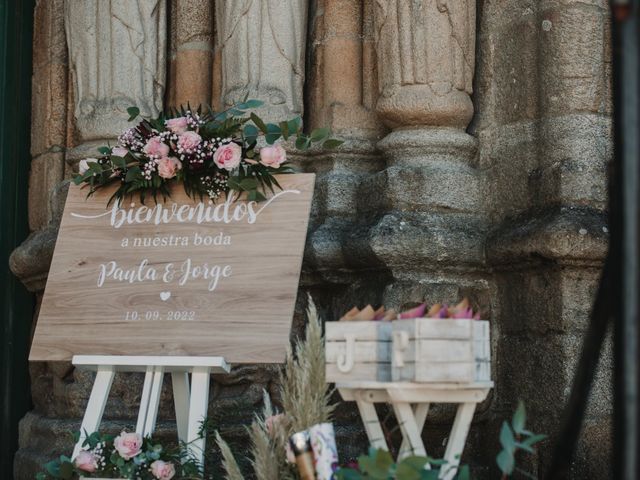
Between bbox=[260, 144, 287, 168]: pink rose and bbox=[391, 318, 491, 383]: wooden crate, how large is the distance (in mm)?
904

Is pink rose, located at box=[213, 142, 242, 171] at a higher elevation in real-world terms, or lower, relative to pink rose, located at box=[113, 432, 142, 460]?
higher

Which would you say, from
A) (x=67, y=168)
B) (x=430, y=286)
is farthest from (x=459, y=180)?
(x=67, y=168)

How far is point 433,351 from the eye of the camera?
261cm

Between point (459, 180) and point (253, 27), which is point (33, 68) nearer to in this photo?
point (253, 27)

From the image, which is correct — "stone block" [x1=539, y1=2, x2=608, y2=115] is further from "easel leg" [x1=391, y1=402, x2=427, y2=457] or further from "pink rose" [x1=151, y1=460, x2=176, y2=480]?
"pink rose" [x1=151, y1=460, x2=176, y2=480]

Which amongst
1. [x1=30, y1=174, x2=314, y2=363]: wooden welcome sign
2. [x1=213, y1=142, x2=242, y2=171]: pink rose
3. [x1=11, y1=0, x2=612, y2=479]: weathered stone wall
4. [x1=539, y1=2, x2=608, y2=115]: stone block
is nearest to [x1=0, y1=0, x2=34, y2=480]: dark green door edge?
[x1=11, y1=0, x2=612, y2=479]: weathered stone wall

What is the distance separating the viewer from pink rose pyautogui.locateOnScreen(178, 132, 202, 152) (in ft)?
11.3

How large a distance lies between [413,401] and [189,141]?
3.88 ft

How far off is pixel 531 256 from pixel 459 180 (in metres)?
0.45

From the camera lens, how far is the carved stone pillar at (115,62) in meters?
4.48

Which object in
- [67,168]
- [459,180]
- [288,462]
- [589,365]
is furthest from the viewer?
[67,168]

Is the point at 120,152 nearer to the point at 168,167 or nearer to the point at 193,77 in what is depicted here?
the point at 168,167

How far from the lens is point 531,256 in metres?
3.69

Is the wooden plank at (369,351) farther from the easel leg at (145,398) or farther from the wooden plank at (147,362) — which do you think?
the easel leg at (145,398)
